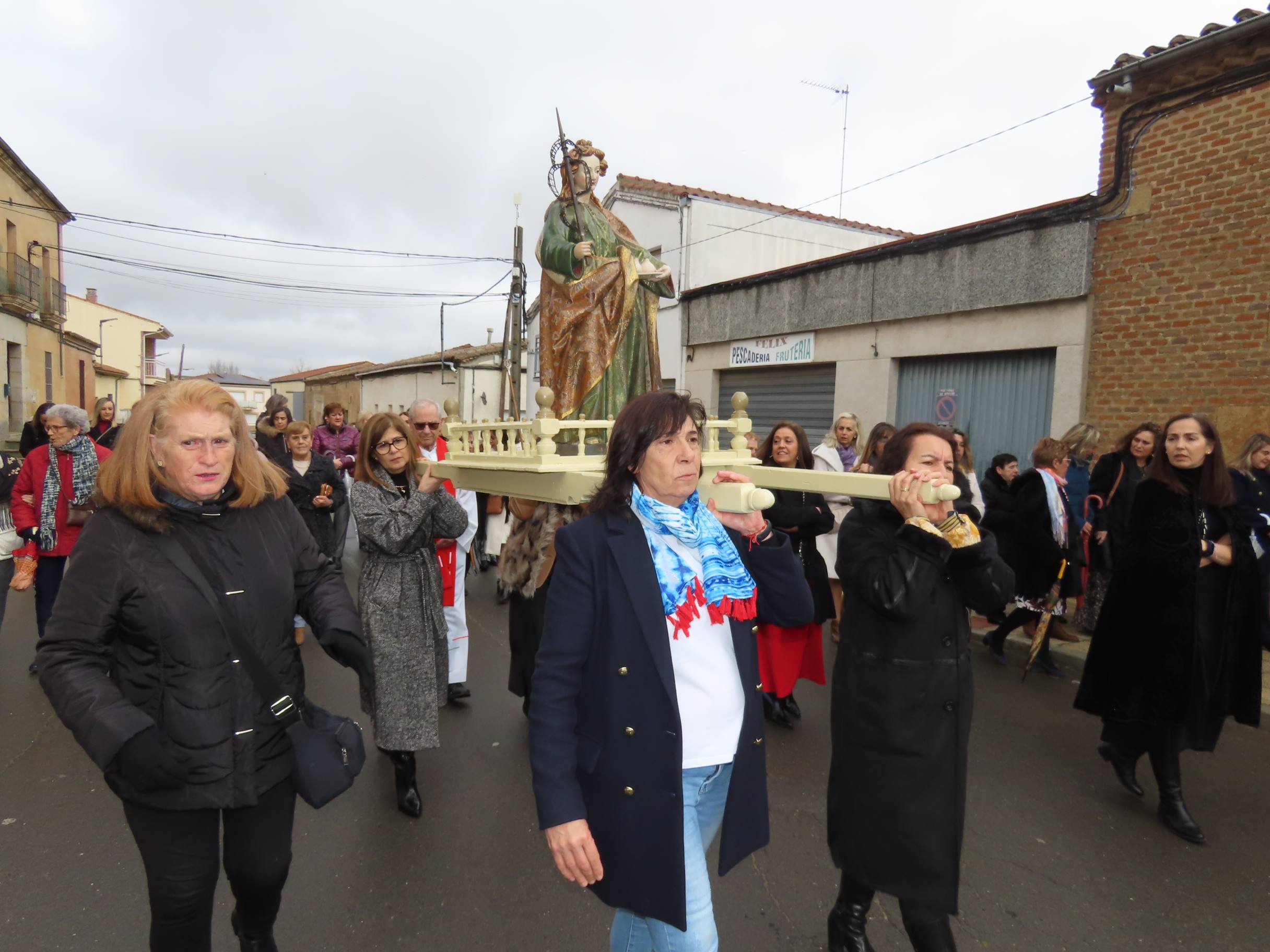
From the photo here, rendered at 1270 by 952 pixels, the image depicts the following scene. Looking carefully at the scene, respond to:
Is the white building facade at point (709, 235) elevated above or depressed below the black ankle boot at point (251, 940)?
above

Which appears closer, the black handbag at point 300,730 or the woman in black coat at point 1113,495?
the black handbag at point 300,730

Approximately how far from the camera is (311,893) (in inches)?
120

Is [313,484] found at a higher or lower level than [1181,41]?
lower

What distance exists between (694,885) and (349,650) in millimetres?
1089

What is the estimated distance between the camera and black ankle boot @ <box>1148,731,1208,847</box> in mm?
3539

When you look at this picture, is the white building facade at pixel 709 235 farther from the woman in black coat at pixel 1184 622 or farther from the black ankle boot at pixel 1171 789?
the black ankle boot at pixel 1171 789

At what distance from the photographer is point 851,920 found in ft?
8.50

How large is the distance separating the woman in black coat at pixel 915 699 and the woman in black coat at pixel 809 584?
6.33 feet

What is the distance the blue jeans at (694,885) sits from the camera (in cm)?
189

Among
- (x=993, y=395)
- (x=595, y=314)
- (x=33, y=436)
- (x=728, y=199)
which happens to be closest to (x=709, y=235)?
(x=728, y=199)

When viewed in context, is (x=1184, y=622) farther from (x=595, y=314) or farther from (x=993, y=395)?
(x=993, y=395)

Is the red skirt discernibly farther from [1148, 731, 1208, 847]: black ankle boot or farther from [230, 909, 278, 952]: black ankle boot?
[230, 909, 278, 952]: black ankle boot

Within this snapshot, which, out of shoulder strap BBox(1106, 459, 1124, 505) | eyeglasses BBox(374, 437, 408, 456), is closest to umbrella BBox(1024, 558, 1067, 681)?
shoulder strap BBox(1106, 459, 1124, 505)

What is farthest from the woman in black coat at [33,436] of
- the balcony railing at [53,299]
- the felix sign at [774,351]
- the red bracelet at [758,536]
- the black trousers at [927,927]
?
the balcony railing at [53,299]
